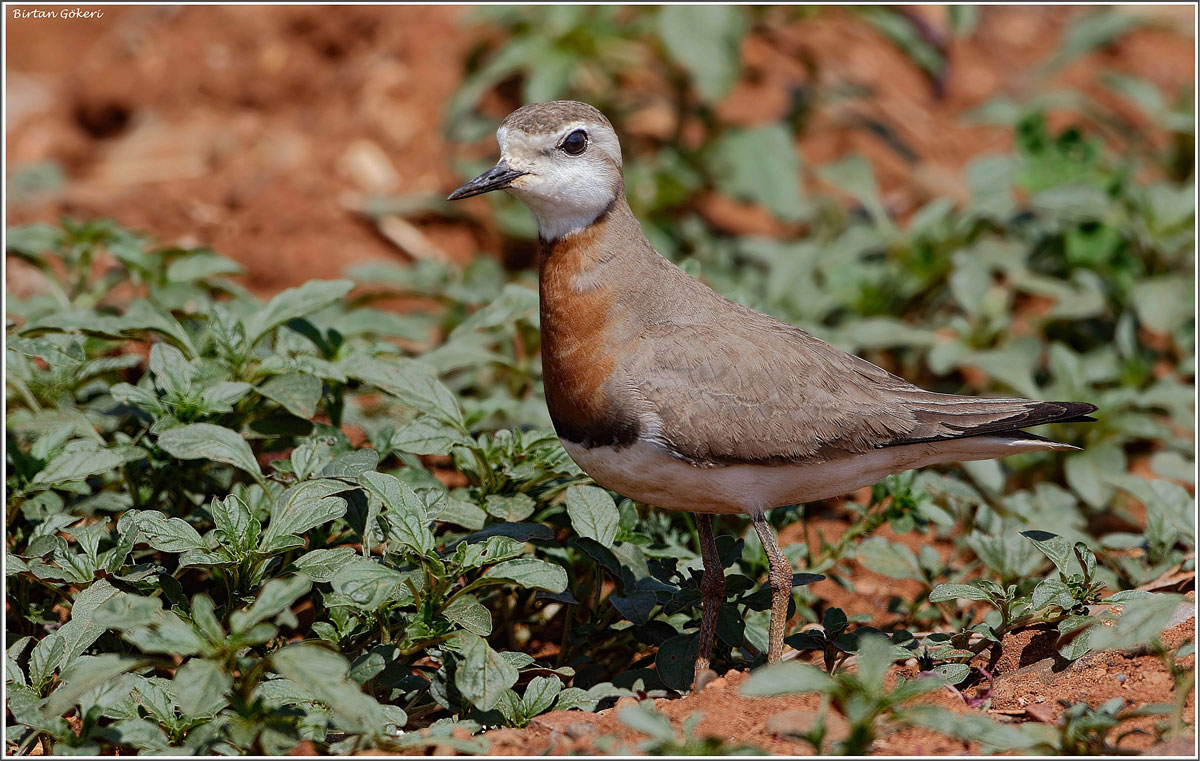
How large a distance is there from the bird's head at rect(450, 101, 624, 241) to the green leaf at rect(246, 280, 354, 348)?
870 millimetres

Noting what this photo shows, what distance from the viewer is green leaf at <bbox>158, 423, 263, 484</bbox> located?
176 inches

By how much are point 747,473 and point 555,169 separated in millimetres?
1428

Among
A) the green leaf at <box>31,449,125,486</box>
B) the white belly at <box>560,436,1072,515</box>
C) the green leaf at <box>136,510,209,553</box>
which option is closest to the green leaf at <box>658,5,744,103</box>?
the white belly at <box>560,436,1072,515</box>

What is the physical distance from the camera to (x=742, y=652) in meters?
4.78

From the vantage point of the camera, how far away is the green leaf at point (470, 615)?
403 cm

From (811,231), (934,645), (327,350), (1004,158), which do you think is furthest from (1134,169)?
(327,350)

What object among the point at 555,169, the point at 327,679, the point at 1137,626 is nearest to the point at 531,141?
the point at 555,169

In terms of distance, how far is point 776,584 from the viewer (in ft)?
14.8

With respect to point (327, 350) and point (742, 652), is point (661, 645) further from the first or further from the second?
point (327, 350)

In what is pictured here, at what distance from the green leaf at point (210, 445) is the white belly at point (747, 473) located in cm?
121

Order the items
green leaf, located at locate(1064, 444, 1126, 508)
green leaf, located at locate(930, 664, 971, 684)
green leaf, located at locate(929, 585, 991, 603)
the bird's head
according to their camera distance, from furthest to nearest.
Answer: green leaf, located at locate(1064, 444, 1126, 508), the bird's head, green leaf, located at locate(929, 585, 991, 603), green leaf, located at locate(930, 664, 971, 684)

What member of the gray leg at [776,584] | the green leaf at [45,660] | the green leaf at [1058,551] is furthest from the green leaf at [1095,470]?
the green leaf at [45,660]

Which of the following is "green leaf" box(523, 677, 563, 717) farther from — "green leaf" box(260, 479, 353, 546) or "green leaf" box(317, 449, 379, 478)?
"green leaf" box(317, 449, 379, 478)

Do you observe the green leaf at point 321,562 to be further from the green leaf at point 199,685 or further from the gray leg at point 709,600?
the gray leg at point 709,600
